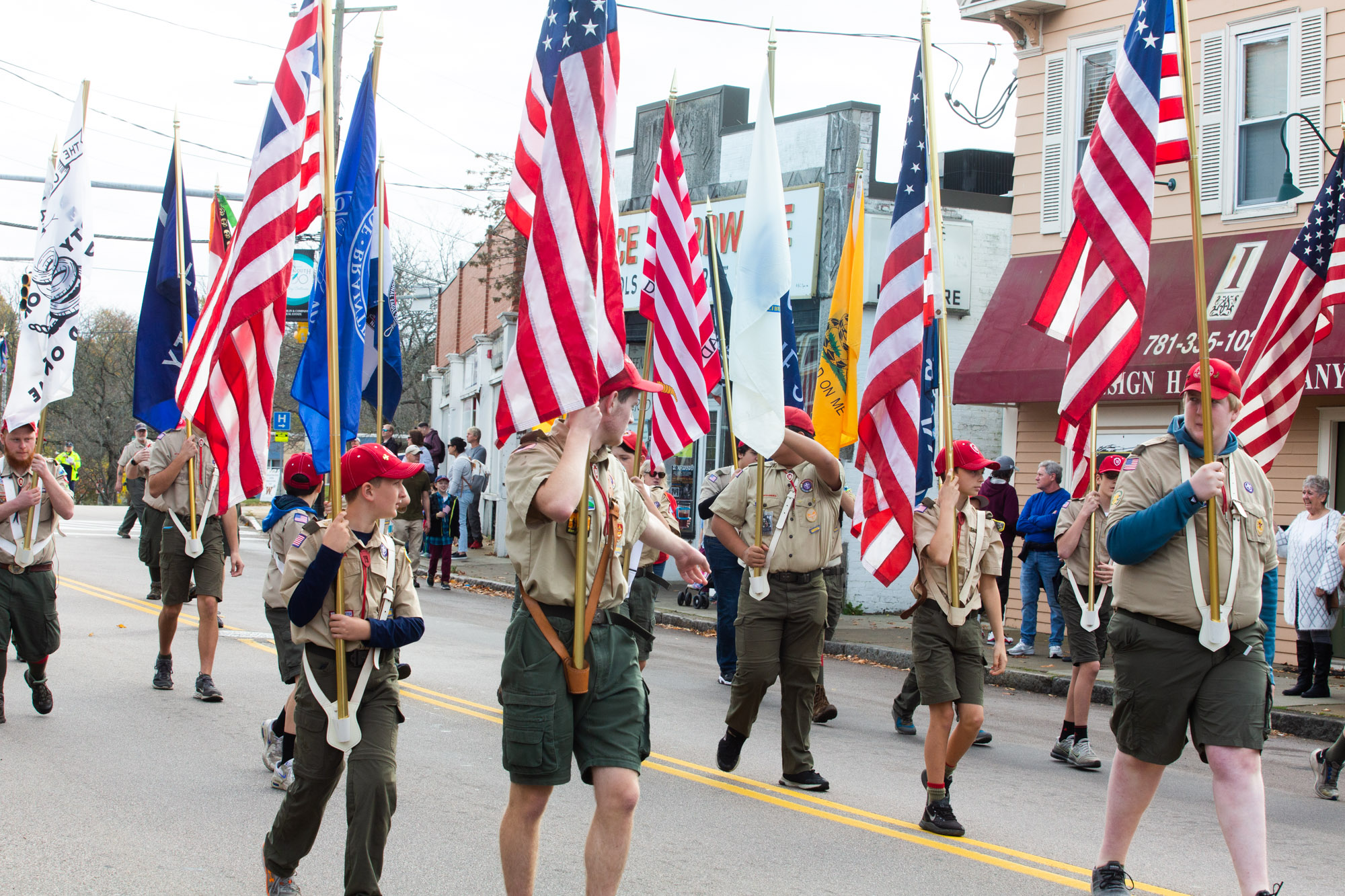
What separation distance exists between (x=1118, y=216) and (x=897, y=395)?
1682 millimetres

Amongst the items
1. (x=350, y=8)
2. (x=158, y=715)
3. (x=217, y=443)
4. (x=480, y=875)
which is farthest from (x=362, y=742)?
(x=350, y=8)

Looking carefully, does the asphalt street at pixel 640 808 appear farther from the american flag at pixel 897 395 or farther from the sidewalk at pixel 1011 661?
the american flag at pixel 897 395

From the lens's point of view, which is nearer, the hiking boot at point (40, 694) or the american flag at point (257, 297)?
the american flag at point (257, 297)

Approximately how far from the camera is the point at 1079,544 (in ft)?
31.0

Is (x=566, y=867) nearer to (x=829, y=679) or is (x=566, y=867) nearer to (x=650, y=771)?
(x=650, y=771)

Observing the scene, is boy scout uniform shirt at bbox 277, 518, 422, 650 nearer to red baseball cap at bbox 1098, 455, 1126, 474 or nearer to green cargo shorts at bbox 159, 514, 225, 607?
green cargo shorts at bbox 159, 514, 225, 607

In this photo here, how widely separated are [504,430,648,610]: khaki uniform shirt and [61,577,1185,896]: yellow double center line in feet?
4.09

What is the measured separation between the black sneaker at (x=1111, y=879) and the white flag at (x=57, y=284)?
23.4 ft

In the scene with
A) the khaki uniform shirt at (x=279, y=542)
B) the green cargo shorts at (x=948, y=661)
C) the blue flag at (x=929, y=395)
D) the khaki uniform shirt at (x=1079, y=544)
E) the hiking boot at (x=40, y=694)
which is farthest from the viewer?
the blue flag at (x=929, y=395)

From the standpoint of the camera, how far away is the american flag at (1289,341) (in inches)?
381

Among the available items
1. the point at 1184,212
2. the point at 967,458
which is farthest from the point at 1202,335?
the point at 1184,212

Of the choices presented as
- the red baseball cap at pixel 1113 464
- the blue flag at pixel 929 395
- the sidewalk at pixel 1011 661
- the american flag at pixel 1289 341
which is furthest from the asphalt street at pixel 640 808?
the american flag at pixel 1289 341

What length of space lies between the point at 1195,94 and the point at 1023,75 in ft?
8.65

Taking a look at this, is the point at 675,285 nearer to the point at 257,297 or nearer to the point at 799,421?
the point at 799,421
